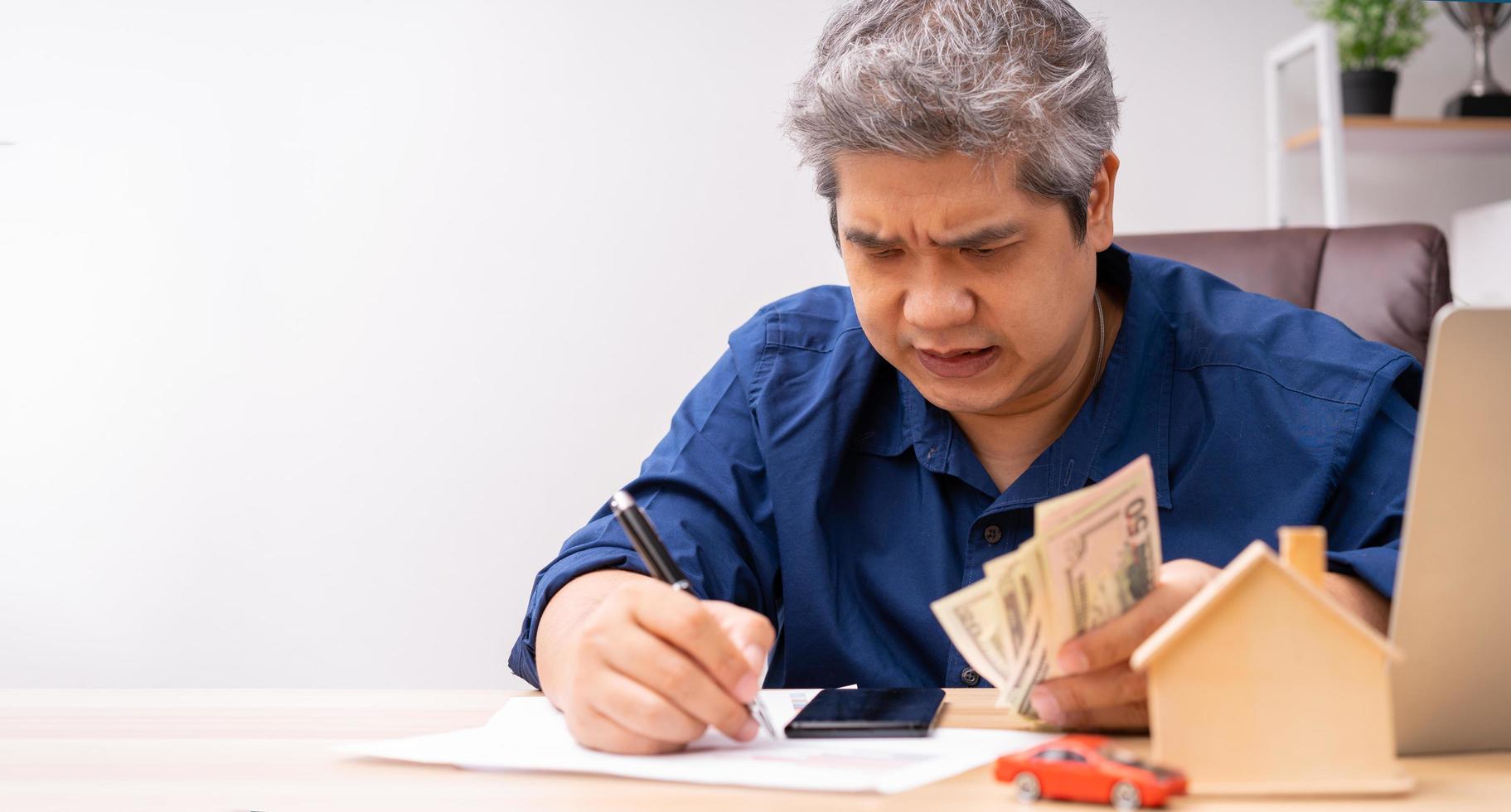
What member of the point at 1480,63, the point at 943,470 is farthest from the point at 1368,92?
the point at 943,470

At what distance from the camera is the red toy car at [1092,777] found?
2.03ft

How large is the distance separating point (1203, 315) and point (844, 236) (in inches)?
17.2

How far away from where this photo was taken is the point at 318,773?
74 centimetres

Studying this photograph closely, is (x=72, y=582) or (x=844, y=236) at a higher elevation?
(x=844, y=236)

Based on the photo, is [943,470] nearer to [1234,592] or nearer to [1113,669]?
[1113,669]

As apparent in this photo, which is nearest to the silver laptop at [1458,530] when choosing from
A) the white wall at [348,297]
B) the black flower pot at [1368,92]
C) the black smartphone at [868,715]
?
the black smartphone at [868,715]

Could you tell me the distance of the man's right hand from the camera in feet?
2.48

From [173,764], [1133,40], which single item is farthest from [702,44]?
[173,764]

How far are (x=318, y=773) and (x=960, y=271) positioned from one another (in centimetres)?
64

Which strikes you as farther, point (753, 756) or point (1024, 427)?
point (1024, 427)

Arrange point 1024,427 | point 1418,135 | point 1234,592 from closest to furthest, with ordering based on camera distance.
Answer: point 1234,592, point 1024,427, point 1418,135

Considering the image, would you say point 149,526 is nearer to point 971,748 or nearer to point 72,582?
point 72,582

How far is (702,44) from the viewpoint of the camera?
2896 millimetres

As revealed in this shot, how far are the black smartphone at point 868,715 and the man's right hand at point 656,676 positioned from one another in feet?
0.17
